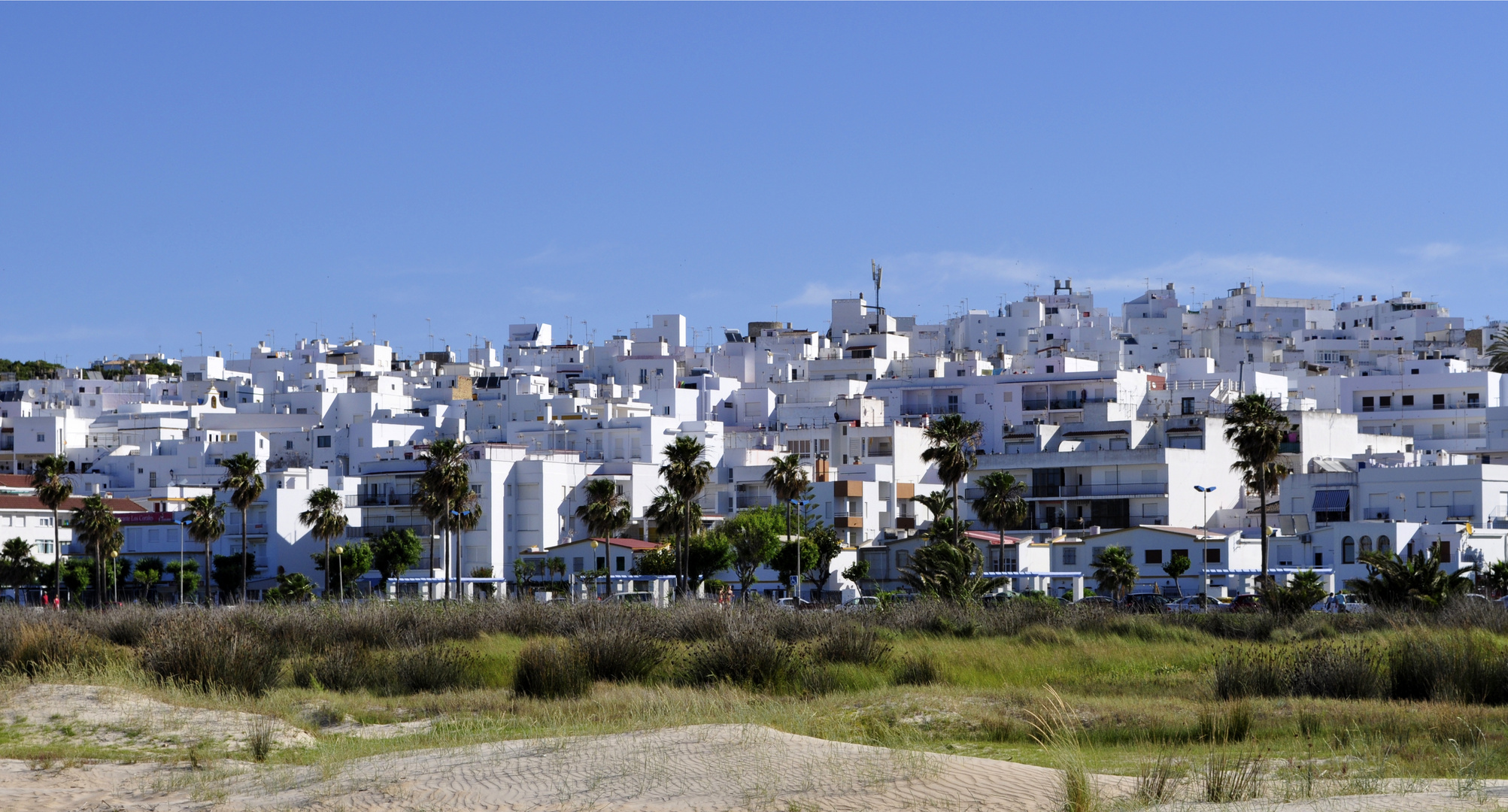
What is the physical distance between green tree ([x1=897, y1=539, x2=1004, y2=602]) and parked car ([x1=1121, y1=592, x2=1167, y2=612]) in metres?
4.25

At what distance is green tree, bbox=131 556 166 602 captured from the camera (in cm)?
8806

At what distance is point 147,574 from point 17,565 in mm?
6020

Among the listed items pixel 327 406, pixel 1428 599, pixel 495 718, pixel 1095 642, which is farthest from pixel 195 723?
pixel 327 406

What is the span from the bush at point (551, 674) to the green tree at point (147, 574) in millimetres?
61199

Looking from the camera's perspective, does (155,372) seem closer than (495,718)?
No

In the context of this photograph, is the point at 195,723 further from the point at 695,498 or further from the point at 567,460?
the point at 567,460

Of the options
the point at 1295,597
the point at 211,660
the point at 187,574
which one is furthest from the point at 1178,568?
the point at 187,574

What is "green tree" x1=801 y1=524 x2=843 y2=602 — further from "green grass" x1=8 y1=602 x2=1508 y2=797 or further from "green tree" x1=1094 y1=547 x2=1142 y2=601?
"green grass" x1=8 y1=602 x2=1508 y2=797

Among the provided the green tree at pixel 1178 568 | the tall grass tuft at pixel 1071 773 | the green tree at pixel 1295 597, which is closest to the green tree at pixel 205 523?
the green tree at pixel 1178 568

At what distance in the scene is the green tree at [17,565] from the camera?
86.7 m

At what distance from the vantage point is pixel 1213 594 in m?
68.4

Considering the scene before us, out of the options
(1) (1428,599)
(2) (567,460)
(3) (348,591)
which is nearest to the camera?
(1) (1428,599)

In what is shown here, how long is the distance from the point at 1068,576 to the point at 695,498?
2768cm

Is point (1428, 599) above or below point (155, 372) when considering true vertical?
below
